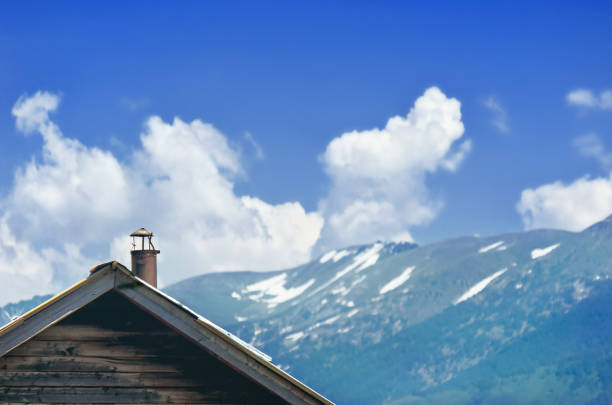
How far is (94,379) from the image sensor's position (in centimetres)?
865

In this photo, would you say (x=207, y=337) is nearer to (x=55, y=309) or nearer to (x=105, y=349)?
(x=105, y=349)

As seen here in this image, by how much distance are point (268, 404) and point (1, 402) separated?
3.12 meters

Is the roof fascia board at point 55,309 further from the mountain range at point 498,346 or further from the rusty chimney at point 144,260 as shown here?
the mountain range at point 498,346

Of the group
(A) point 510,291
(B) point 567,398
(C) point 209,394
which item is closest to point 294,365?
(A) point 510,291

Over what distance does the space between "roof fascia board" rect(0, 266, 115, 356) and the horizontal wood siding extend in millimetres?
257

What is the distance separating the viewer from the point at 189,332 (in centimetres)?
853

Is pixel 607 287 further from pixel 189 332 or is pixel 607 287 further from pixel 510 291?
pixel 189 332

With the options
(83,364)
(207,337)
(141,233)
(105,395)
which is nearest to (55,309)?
(83,364)

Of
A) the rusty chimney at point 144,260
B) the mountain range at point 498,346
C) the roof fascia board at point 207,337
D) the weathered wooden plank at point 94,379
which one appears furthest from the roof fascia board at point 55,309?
the mountain range at point 498,346

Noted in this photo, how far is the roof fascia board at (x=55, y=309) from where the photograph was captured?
8336mm

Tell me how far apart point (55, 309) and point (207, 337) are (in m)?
1.81

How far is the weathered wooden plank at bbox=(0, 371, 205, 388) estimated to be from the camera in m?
8.53

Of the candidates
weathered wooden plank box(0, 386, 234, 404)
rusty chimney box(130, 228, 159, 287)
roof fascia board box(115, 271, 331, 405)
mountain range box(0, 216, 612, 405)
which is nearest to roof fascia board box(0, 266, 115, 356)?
roof fascia board box(115, 271, 331, 405)

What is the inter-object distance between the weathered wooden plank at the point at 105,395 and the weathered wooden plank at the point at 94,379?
0.19 ft
